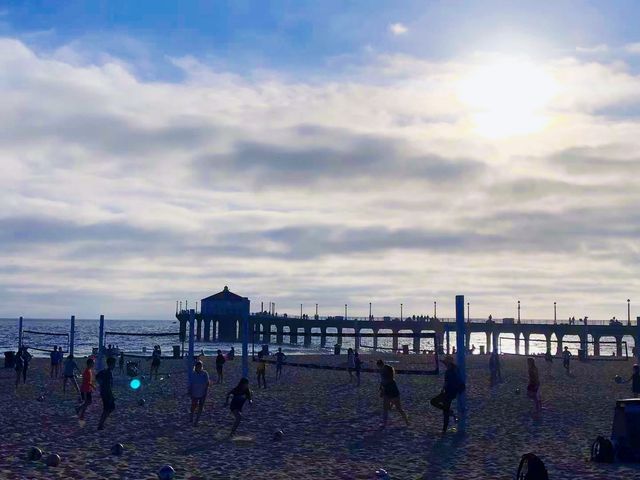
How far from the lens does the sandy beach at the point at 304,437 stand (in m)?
11.2

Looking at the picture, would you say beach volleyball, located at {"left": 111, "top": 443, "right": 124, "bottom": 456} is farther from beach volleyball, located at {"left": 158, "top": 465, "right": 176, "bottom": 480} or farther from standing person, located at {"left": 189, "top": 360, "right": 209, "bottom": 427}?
standing person, located at {"left": 189, "top": 360, "right": 209, "bottom": 427}

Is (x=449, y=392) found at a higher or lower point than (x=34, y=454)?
higher

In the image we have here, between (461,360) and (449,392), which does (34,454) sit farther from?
(461,360)

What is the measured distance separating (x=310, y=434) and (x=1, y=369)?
2533 centimetres

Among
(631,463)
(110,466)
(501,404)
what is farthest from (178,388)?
(631,463)

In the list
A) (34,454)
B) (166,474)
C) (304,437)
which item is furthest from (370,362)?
(166,474)

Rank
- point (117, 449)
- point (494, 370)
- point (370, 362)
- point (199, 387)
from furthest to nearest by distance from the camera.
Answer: point (370, 362)
point (494, 370)
point (199, 387)
point (117, 449)

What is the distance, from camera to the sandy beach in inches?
442

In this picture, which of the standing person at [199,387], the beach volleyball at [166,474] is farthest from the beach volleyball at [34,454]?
the standing person at [199,387]

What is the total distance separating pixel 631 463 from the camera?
1154 centimetres

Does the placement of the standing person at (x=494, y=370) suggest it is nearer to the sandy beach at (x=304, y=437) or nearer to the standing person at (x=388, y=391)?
the sandy beach at (x=304, y=437)

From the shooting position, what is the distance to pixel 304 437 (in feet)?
48.4

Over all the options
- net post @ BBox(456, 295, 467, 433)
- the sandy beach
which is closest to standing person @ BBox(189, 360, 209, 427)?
the sandy beach

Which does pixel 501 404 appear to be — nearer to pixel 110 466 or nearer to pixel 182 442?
pixel 182 442
